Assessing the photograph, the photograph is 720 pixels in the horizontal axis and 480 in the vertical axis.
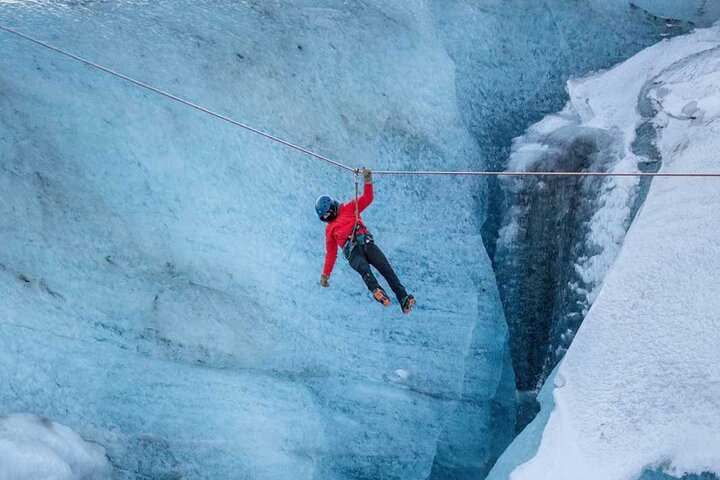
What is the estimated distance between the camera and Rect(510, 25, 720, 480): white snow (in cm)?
336

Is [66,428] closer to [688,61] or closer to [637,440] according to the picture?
[637,440]

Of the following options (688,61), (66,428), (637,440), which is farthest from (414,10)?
(66,428)

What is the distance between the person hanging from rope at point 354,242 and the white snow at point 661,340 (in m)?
0.96

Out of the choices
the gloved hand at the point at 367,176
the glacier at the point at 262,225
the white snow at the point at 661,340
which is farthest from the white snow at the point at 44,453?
the white snow at the point at 661,340

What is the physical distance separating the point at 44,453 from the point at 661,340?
3.09 meters

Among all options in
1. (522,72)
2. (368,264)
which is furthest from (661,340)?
(522,72)

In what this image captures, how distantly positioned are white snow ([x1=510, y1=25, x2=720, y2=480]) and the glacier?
83 cm

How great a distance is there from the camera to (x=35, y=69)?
14.1 feet

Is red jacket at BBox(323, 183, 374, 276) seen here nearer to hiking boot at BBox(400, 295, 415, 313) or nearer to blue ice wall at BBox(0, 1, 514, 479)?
hiking boot at BBox(400, 295, 415, 313)

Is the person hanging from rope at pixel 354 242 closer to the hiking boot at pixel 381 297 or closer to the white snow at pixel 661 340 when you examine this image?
the hiking boot at pixel 381 297

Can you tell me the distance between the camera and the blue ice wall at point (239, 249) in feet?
14.2

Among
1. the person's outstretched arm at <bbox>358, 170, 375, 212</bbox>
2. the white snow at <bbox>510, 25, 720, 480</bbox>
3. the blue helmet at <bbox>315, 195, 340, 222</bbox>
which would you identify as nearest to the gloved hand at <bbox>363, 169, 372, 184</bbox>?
the person's outstretched arm at <bbox>358, 170, 375, 212</bbox>

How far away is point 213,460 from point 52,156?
191 centimetres

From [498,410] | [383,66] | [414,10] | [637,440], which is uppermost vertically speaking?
[414,10]
